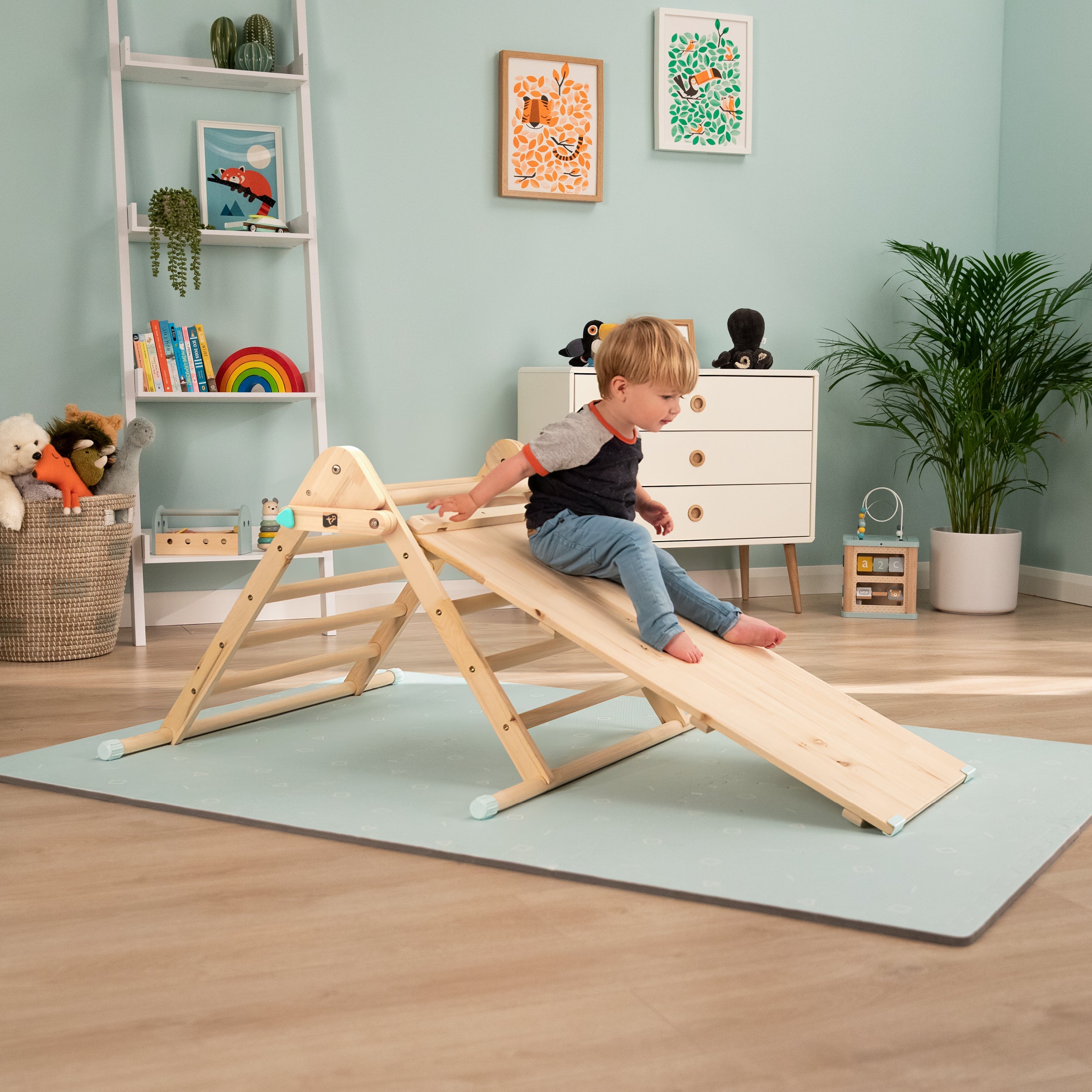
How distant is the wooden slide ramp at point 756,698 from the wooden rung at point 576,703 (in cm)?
10

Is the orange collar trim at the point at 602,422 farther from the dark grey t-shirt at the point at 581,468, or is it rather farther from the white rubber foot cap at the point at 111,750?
the white rubber foot cap at the point at 111,750

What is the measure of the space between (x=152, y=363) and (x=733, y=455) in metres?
1.77

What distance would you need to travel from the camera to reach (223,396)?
3.34 meters

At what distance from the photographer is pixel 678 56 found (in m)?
3.97

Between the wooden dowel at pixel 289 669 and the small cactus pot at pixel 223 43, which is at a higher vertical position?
the small cactus pot at pixel 223 43

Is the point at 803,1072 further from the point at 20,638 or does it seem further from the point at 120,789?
the point at 20,638

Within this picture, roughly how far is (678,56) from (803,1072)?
360cm

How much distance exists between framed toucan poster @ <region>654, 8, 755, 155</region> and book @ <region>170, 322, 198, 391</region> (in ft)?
5.64

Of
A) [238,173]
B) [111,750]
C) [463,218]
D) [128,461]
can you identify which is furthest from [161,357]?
[111,750]

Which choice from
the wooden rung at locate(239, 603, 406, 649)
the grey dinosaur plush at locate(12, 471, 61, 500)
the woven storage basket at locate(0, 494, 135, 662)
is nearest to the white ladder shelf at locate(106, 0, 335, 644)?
the woven storage basket at locate(0, 494, 135, 662)

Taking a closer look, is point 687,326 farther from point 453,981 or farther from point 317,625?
point 453,981

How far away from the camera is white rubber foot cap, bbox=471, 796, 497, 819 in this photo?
1750 mm

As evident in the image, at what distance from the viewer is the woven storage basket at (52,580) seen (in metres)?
3.06

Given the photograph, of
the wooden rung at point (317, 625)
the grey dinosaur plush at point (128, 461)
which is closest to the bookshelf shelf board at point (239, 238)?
the grey dinosaur plush at point (128, 461)
